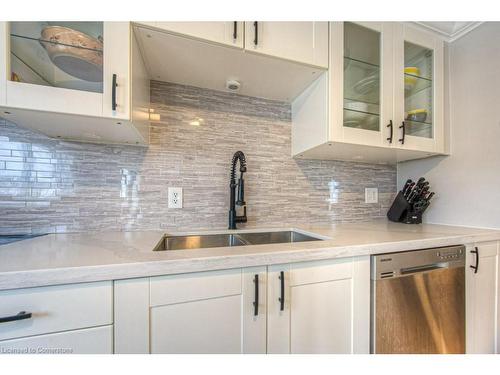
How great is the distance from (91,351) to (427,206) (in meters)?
1.89

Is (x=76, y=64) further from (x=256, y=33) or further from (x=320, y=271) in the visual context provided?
(x=320, y=271)

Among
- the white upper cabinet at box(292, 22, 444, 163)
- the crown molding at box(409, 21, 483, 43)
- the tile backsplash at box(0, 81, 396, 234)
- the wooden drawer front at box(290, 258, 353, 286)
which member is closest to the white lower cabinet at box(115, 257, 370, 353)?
the wooden drawer front at box(290, 258, 353, 286)

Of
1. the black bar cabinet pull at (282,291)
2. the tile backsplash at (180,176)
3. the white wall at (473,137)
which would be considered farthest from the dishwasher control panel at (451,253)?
the black bar cabinet pull at (282,291)

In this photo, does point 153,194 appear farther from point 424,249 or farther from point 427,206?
point 427,206

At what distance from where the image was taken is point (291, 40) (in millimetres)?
964

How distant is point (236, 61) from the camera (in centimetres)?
97

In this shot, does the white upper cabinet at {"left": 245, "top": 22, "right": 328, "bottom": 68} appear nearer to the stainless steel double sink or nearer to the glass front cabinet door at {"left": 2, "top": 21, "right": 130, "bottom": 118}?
the glass front cabinet door at {"left": 2, "top": 21, "right": 130, "bottom": 118}

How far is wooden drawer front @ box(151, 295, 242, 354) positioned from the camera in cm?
62

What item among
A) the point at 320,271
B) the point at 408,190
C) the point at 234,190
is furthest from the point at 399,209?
the point at 234,190

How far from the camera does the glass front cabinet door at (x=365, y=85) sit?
109 centimetres

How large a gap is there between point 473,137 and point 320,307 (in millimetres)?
1342

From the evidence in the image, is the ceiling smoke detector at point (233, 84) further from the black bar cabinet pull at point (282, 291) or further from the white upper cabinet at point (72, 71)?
the black bar cabinet pull at point (282, 291)

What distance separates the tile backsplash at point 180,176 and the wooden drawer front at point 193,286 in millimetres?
547

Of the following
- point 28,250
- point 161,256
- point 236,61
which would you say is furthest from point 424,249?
point 28,250
